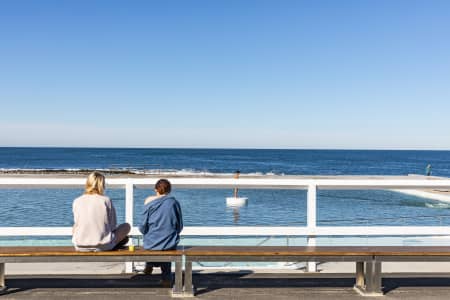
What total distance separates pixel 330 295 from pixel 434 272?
158cm

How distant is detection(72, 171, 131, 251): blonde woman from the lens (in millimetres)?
4180

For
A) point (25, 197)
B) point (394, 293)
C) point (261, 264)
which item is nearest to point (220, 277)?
point (261, 264)

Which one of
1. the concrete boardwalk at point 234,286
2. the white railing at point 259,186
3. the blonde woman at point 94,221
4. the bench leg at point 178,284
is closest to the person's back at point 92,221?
the blonde woman at point 94,221

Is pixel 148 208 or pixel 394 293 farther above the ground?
pixel 148 208

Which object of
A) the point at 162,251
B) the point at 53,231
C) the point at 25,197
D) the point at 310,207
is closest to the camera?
the point at 162,251

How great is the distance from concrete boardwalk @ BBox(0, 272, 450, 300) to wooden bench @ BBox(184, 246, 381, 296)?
0.54ft

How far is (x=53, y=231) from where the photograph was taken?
16.4ft

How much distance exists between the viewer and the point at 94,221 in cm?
425

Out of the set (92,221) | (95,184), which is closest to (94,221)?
(92,221)

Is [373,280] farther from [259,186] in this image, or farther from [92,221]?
[92,221]

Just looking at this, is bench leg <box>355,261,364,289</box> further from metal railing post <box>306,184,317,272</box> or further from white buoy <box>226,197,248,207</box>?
white buoy <box>226,197,248,207</box>

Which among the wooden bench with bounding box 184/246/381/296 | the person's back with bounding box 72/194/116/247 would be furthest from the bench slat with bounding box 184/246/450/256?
the person's back with bounding box 72/194/116/247

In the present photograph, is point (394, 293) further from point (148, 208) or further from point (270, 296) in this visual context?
point (148, 208)

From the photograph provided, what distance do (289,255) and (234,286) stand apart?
745 millimetres
